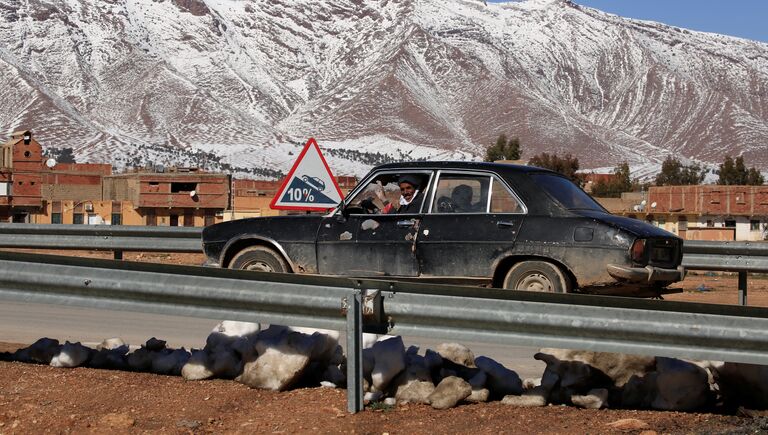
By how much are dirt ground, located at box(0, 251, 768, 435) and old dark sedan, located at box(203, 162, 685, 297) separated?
2.85 metres

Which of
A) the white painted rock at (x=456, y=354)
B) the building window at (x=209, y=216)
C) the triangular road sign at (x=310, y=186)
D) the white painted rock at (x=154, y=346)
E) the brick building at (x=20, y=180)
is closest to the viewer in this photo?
Result: the white painted rock at (x=456, y=354)

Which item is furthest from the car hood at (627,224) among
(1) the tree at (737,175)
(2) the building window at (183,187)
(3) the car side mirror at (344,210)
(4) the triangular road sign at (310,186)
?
(1) the tree at (737,175)

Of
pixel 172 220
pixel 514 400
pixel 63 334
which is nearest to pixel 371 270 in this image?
pixel 63 334

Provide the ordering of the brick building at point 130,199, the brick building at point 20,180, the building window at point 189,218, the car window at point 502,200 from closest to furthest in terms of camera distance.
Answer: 1. the car window at point 502,200
2. the brick building at point 20,180
3. the brick building at point 130,199
4. the building window at point 189,218

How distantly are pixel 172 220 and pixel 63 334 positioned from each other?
85910 millimetres

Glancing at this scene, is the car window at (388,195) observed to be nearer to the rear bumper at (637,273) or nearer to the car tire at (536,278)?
the car tire at (536,278)

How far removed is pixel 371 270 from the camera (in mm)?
10164

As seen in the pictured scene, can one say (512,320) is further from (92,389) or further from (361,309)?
(92,389)

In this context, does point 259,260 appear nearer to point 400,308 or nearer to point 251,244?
point 251,244

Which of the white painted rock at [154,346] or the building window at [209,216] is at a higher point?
the building window at [209,216]

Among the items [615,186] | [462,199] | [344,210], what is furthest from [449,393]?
[615,186]

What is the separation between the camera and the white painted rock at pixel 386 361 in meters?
6.73

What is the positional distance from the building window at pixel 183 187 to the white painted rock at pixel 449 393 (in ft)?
295

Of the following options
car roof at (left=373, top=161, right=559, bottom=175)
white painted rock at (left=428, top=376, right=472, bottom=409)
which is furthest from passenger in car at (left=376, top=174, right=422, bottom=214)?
white painted rock at (left=428, top=376, right=472, bottom=409)
